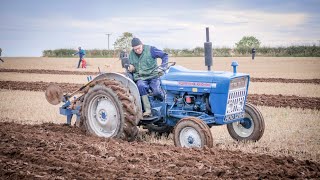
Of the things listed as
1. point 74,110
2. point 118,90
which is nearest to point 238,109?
point 118,90

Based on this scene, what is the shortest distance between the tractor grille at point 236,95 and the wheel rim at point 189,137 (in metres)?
0.75

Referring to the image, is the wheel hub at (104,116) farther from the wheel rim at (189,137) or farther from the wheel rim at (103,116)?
the wheel rim at (189,137)

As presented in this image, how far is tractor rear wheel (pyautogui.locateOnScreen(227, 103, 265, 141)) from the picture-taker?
8.45 meters

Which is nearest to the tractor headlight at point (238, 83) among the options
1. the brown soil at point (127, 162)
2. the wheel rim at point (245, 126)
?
the wheel rim at point (245, 126)

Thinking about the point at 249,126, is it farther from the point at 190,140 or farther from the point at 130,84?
the point at 130,84

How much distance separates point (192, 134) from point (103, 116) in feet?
6.13

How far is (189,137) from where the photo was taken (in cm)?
749

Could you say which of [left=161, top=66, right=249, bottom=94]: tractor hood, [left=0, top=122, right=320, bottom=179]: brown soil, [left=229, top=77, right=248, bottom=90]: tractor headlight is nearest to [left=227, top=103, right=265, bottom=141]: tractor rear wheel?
[left=229, top=77, right=248, bottom=90]: tractor headlight

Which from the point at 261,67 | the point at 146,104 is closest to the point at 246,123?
the point at 146,104

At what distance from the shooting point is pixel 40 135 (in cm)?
857

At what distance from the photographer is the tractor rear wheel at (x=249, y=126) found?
845 centimetres

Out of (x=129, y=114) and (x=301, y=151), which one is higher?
(x=129, y=114)

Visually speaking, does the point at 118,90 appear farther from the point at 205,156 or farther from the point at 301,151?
the point at 301,151

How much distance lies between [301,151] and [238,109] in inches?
48.5
